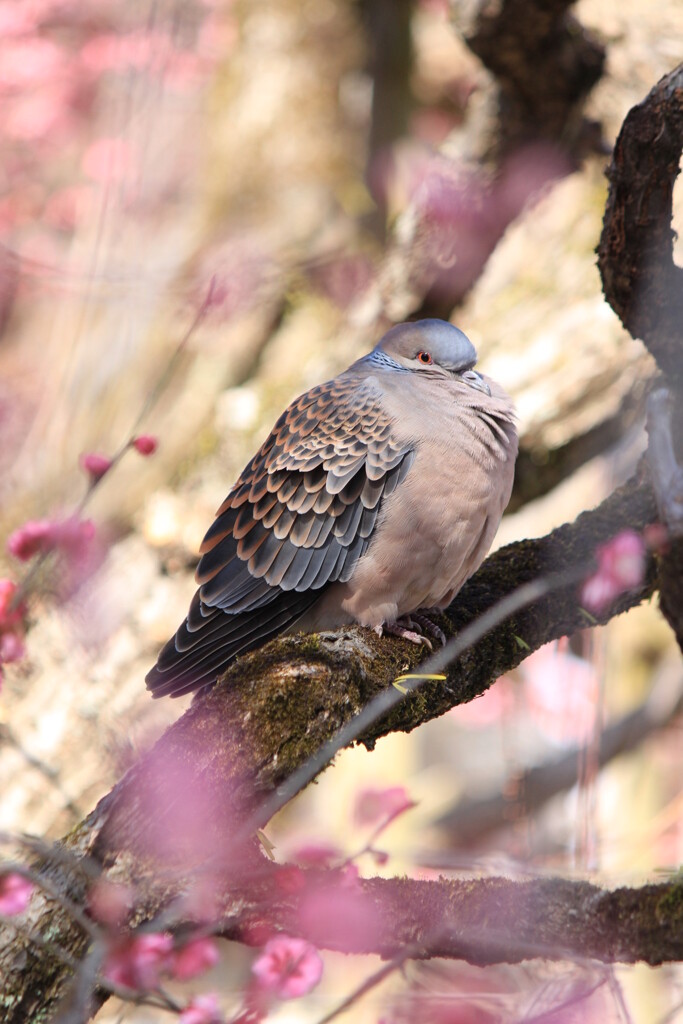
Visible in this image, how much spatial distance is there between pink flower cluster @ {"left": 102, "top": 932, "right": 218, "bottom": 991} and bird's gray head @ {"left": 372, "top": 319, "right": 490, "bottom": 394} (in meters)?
1.51

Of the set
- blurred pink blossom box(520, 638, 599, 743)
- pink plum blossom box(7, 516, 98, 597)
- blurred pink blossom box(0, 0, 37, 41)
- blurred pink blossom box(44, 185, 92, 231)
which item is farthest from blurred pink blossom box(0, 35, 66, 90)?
pink plum blossom box(7, 516, 98, 597)

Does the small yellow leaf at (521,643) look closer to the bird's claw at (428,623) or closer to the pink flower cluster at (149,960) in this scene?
the bird's claw at (428,623)

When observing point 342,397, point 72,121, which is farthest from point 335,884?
point 72,121

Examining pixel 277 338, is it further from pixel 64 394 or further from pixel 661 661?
pixel 661 661

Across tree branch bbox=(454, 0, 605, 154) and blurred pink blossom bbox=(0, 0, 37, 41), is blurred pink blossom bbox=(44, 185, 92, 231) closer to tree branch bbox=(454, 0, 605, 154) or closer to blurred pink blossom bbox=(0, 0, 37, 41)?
blurred pink blossom bbox=(0, 0, 37, 41)

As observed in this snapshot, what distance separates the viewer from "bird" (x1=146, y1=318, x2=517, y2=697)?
2.53m

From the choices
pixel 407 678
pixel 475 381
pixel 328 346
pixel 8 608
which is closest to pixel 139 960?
pixel 407 678

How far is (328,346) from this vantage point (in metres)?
4.94

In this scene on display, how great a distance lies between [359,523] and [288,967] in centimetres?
103

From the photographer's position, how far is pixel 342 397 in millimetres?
2785

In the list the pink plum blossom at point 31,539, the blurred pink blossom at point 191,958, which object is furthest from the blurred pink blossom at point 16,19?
the blurred pink blossom at point 191,958

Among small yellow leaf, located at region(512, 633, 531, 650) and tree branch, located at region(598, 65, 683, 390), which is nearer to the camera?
tree branch, located at region(598, 65, 683, 390)

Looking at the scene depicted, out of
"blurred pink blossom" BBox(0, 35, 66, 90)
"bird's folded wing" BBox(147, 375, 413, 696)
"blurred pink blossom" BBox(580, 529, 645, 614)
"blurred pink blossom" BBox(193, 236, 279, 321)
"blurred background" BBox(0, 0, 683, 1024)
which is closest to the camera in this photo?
"blurred pink blossom" BBox(580, 529, 645, 614)

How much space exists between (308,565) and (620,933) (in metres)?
1.14
